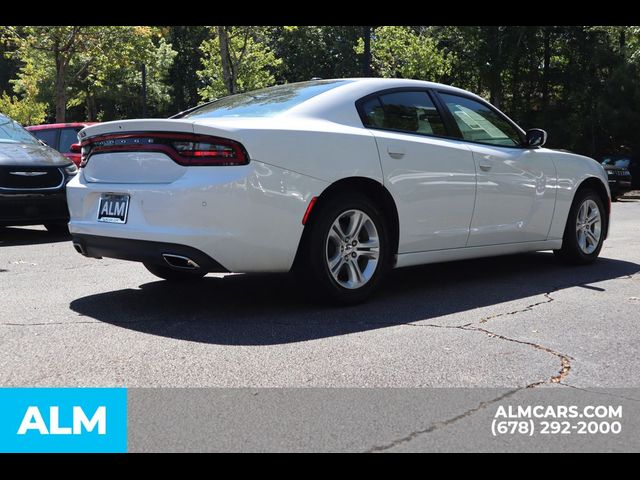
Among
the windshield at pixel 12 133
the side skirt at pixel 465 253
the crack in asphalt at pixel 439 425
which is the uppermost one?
Result: the windshield at pixel 12 133

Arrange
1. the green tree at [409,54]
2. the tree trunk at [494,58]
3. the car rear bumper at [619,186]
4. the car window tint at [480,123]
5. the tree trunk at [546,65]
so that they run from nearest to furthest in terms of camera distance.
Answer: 1. the car window tint at [480,123]
2. the car rear bumper at [619,186]
3. the green tree at [409,54]
4. the tree trunk at [494,58]
5. the tree trunk at [546,65]

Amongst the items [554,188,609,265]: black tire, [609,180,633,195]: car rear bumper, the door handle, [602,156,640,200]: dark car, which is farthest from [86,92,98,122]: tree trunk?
the door handle

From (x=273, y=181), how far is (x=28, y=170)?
569 cm

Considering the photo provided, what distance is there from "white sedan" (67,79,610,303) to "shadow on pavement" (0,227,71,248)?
3679 mm

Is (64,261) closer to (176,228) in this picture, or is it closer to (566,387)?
(176,228)

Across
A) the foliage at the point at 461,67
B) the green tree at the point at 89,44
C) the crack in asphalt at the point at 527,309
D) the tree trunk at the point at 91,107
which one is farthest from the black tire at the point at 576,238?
the tree trunk at the point at 91,107

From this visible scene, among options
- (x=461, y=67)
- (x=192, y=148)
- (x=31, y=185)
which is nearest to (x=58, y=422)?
(x=192, y=148)

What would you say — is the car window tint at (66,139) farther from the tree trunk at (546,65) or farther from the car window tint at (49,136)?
the tree trunk at (546,65)

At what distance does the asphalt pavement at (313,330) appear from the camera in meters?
3.94

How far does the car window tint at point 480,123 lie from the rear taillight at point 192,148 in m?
2.20

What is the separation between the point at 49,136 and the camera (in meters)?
14.7

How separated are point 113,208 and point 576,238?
4.32 meters

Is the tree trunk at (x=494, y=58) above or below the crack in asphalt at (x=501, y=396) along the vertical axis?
above
